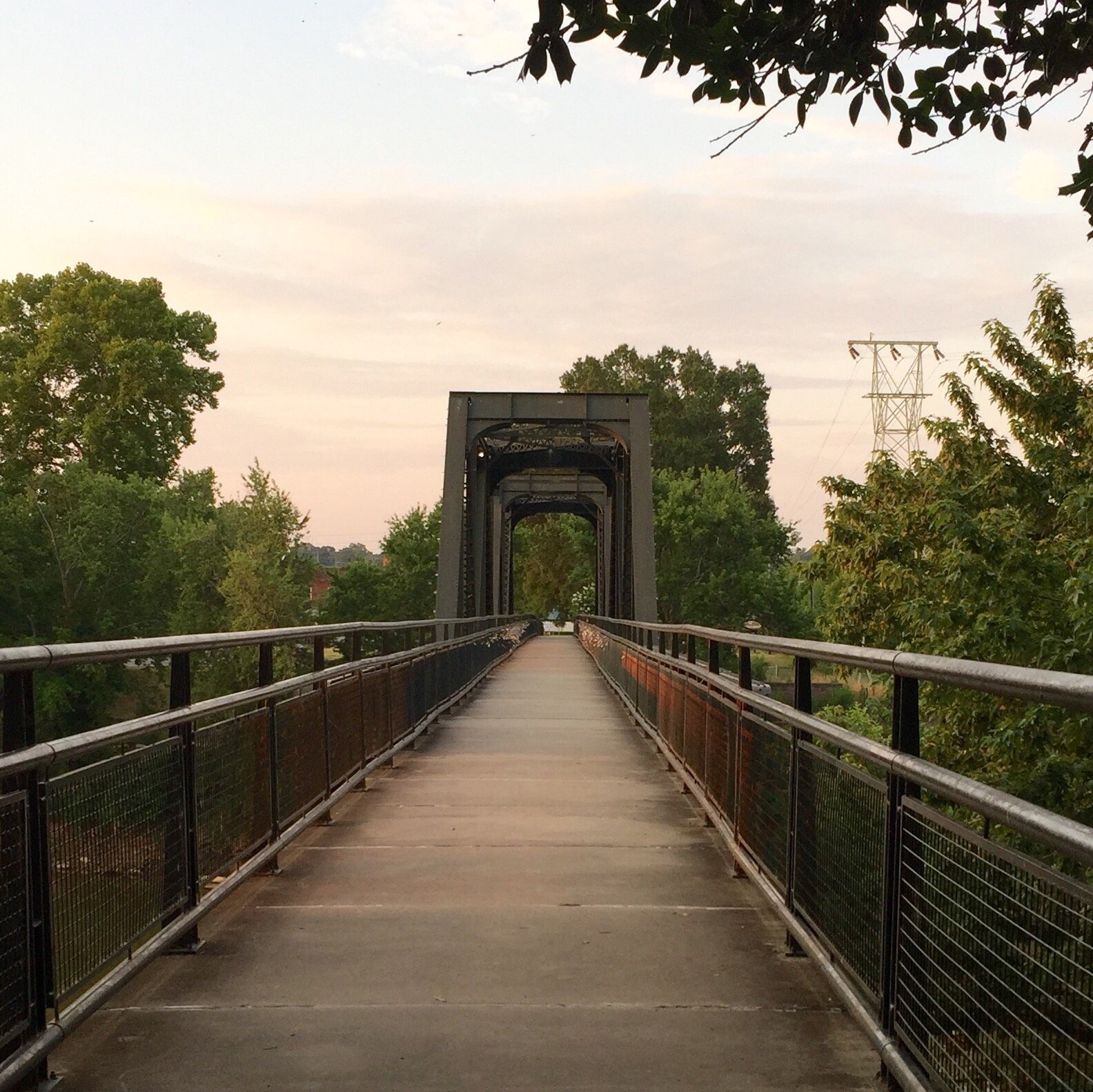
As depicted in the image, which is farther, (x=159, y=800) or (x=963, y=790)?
(x=159, y=800)

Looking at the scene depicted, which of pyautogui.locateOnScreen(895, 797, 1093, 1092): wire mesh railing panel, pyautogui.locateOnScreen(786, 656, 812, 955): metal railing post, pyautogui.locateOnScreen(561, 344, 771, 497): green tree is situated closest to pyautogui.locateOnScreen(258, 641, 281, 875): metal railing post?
pyautogui.locateOnScreen(786, 656, 812, 955): metal railing post

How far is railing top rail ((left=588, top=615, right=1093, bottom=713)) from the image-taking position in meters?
2.24

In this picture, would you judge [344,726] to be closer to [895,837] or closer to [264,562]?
[895,837]

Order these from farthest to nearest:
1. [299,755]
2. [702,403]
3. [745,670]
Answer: [702,403]
[299,755]
[745,670]

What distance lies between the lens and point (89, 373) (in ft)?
184

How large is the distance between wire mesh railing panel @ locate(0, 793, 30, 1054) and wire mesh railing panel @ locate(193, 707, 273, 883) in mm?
1459

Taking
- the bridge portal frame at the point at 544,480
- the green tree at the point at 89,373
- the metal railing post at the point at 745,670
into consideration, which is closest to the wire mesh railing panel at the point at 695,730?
the metal railing post at the point at 745,670

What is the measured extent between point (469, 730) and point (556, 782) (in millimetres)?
4459

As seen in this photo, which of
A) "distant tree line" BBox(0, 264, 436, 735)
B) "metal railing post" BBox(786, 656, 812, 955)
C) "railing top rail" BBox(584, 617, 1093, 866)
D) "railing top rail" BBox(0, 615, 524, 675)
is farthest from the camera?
"distant tree line" BBox(0, 264, 436, 735)

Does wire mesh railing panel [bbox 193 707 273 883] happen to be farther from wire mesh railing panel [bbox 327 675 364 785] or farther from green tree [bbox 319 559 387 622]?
green tree [bbox 319 559 387 622]

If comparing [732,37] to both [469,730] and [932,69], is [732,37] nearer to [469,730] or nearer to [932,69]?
[932,69]

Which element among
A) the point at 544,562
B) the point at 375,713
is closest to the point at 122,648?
the point at 375,713

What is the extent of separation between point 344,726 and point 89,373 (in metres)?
51.3

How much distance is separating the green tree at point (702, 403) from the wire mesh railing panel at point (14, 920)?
84581 mm
